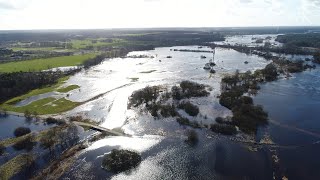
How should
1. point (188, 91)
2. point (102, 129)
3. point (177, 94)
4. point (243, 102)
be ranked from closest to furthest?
1. point (102, 129)
2. point (243, 102)
3. point (177, 94)
4. point (188, 91)

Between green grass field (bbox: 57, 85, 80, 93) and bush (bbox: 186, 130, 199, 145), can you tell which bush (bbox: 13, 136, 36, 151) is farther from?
green grass field (bbox: 57, 85, 80, 93)

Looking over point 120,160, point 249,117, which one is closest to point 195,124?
point 249,117

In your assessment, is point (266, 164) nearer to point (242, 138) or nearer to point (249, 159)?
point (249, 159)

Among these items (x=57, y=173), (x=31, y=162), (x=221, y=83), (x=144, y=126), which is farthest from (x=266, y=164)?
(x=221, y=83)

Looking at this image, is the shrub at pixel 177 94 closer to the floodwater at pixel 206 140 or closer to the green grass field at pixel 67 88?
the floodwater at pixel 206 140

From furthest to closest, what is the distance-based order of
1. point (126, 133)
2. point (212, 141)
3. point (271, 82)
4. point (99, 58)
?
point (99, 58), point (271, 82), point (126, 133), point (212, 141)

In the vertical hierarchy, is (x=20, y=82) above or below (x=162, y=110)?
above

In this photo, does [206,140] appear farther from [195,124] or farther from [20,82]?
[20,82]
